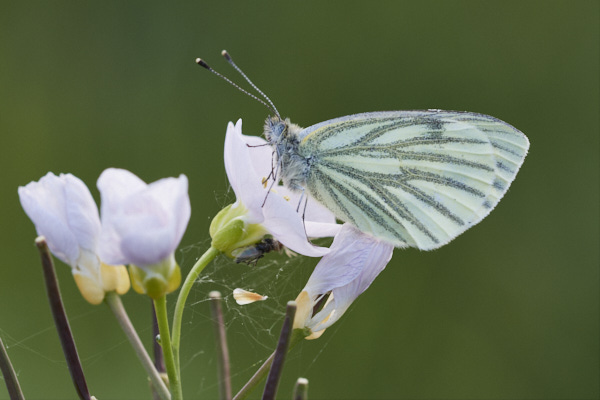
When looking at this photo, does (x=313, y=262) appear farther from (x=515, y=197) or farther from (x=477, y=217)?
(x=477, y=217)

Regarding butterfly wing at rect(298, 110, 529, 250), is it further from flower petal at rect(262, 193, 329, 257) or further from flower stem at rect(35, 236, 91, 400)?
flower stem at rect(35, 236, 91, 400)

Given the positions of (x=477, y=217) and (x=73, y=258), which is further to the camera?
(x=477, y=217)

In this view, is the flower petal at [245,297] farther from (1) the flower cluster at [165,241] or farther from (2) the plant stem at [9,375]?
(2) the plant stem at [9,375]

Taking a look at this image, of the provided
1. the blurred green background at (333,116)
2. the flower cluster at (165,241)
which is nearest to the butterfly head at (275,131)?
the flower cluster at (165,241)

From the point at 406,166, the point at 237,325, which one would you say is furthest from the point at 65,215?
the point at 237,325

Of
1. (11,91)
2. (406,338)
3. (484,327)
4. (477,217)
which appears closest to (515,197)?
(484,327)

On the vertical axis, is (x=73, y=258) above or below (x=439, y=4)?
below

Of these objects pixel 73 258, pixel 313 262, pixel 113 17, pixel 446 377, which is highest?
pixel 113 17
